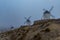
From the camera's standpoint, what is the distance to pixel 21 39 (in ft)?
46.3

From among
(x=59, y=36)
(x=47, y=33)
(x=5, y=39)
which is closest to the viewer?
(x=59, y=36)

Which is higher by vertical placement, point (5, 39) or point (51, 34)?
point (5, 39)

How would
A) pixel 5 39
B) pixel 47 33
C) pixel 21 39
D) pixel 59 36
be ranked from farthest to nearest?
pixel 5 39
pixel 21 39
pixel 47 33
pixel 59 36

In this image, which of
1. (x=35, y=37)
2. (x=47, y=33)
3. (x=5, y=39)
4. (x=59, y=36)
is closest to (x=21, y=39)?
(x=35, y=37)

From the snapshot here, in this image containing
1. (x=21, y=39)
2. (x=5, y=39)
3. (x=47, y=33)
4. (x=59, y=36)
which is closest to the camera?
(x=59, y=36)

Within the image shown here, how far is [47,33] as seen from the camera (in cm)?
1072

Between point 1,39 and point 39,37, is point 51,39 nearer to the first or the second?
point 39,37

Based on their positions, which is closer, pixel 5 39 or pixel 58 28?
A: pixel 58 28

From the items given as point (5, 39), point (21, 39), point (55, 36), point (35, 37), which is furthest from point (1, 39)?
point (55, 36)

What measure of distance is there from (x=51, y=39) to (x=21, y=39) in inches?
182

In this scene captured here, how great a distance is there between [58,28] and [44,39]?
3.92 ft

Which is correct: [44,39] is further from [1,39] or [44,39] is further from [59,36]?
[1,39]

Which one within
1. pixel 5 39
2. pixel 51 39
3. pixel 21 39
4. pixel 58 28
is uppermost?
pixel 5 39

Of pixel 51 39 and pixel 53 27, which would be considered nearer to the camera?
pixel 51 39
